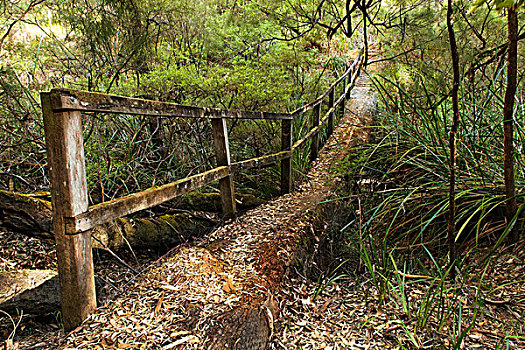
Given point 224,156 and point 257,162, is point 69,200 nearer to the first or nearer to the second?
point 224,156

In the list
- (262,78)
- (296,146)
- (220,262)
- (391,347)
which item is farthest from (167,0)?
(391,347)

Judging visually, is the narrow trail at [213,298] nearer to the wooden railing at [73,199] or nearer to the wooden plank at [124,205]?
the wooden railing at [73,199]

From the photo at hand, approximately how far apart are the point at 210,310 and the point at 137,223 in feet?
6.05

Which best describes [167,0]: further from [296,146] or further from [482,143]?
[482,143]

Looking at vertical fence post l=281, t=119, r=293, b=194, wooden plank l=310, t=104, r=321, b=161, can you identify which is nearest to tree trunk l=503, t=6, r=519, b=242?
vertical fence post l=281, t=119, r=293, b=194

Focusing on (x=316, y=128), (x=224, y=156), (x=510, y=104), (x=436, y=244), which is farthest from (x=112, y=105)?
(x=316, y=128)

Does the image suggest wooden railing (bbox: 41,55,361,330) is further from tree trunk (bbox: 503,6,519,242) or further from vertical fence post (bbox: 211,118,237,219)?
tree trunk (bbox: 503,6,519,242)

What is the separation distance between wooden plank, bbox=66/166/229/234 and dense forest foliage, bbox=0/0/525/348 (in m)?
0.88

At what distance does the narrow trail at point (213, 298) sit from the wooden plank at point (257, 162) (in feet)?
1.87

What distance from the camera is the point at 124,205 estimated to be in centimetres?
202

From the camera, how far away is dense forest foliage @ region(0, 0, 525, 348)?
7.16ft

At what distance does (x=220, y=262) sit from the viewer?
2.54 meters

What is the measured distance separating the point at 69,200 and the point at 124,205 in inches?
13.9

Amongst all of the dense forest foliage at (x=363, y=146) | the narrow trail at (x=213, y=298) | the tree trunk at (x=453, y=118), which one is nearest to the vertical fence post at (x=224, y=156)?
the narrow trail at (x=213, y=298)
